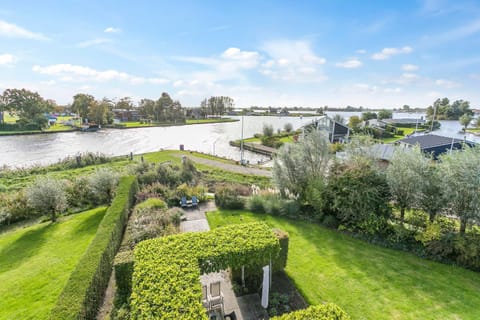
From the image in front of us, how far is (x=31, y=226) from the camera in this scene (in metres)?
11.1

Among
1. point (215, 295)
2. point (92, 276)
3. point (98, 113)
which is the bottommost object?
point (215, 295)

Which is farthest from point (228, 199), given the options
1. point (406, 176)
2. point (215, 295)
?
point (406, 176)

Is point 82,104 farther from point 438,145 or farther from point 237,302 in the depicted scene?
point 438,145

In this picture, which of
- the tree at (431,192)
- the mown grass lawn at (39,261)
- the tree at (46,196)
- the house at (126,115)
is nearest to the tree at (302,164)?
the tree at (431,192)

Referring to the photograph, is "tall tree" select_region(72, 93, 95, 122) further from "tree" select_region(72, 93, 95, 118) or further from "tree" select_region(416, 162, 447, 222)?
"tree" select_region(416, 162, 447, 222)

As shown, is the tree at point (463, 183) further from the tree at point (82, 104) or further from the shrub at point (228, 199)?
the tree at point (82, 104)

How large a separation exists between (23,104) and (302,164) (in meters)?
69.5

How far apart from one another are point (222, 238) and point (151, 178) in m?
11.5

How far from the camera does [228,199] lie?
42.9ft

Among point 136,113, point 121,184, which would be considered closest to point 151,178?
point 121,184

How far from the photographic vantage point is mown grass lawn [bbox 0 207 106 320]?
6.18 meters

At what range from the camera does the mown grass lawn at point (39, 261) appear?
6176 millimetres

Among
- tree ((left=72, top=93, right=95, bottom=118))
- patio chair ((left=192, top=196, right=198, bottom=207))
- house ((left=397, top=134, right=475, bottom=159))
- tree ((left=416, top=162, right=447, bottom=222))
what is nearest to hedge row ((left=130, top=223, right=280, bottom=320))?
patio chair ((left=192, top=196, right=198, bottom=207))

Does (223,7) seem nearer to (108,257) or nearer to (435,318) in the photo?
(108,257)
